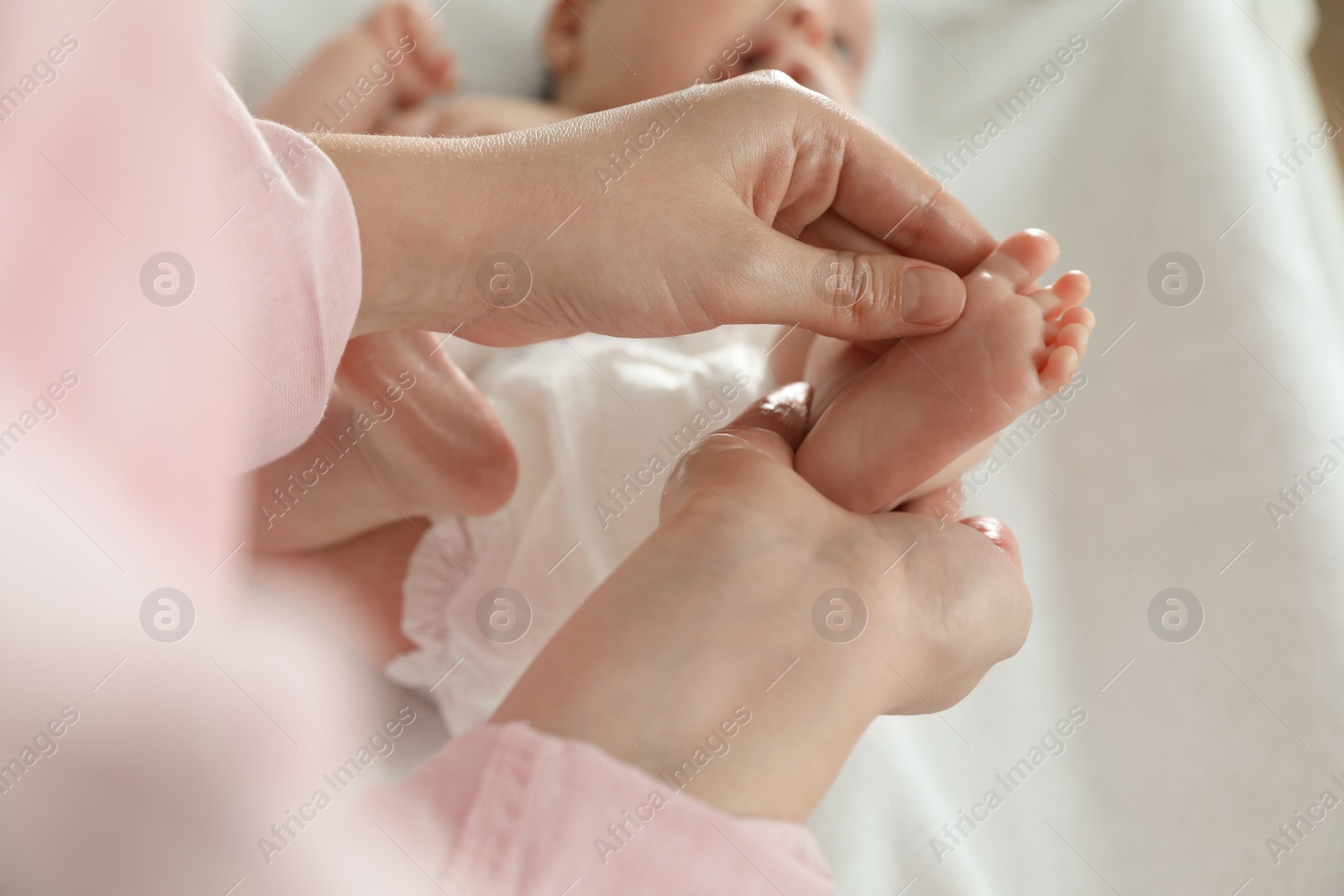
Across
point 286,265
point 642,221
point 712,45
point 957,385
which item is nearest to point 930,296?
point 957,385

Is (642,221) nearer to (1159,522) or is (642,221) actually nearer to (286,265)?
(286,265)

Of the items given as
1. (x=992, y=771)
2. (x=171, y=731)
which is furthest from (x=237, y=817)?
(x=992, y=771)

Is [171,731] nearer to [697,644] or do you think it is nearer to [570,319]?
[697,644]

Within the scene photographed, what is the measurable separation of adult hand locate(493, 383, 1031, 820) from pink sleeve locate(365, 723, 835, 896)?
0.08ft

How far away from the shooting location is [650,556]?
67cm

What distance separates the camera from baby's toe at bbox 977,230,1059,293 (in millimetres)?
795

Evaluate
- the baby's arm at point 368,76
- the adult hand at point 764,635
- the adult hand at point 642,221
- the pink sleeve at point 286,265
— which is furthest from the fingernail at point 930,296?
the baby's arm at point 368,76

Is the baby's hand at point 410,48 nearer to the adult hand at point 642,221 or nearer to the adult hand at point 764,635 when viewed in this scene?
the adult hand at point 642,221

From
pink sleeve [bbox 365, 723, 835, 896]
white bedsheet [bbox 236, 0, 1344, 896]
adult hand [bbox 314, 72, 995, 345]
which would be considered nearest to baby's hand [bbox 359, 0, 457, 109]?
white bedsheet [bbox 236, 0, 1344, 896]

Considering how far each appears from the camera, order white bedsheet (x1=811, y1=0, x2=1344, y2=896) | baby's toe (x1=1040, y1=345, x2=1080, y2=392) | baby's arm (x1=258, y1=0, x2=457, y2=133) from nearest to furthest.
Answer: baby's toe (x1=1040, y1=345, x2=1080, y2=392) < white bedsheet (x1=811, y1=0, x2=1344, y2=896) < baby's arm (x1=258, y1=0, x2=457, y2=133)

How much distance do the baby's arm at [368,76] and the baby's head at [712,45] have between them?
244 millimetres

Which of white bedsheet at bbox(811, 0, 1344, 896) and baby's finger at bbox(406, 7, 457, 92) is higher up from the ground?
white bedsheet at bbox(811, 0, 1344, 896)

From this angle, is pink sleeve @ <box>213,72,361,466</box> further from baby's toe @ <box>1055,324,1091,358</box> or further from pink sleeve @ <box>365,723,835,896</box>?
baby's toe @ <box>1055,324,1091,358</box>

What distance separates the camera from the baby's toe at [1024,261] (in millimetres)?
795
